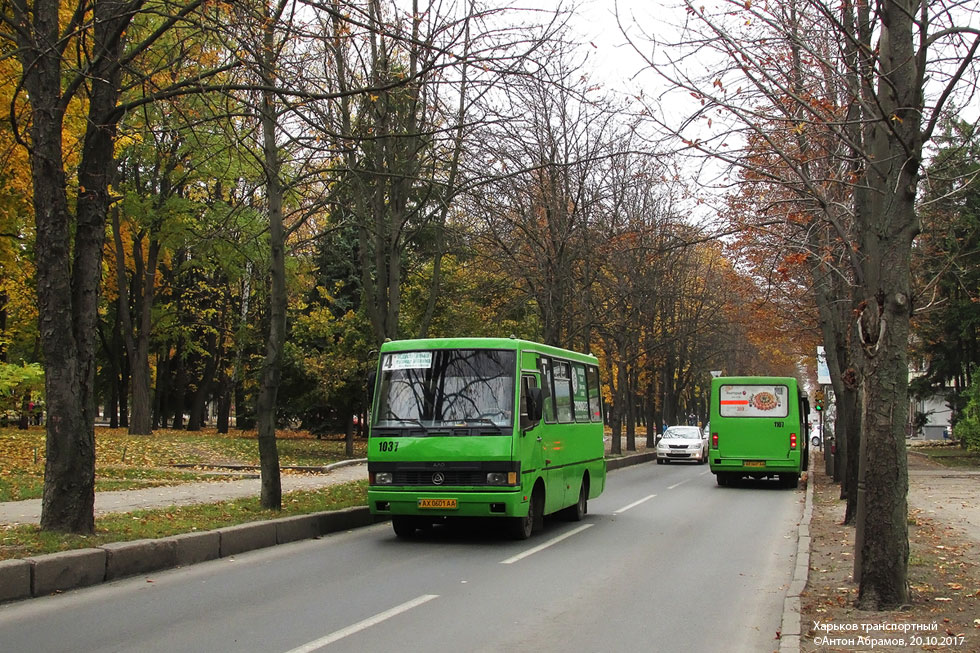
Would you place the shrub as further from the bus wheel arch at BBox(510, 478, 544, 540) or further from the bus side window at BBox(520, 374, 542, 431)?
the bus side window at BBox(520, 374, 542, 431)

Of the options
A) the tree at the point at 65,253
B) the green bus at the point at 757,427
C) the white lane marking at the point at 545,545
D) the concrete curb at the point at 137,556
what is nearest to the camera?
the concrete curb at the point at 137,556

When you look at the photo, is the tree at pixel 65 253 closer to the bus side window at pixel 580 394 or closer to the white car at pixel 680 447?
the bus side window at pixel 580 394

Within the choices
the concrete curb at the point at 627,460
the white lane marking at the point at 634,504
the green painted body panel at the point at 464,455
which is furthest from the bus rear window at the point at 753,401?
the green painted body panel at the point at 464,455

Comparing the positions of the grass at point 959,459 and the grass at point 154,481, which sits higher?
the grass at point 154,481

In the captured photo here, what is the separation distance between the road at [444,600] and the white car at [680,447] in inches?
1061

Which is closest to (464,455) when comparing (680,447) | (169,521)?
(169,521)

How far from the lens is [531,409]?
13094 millimetres

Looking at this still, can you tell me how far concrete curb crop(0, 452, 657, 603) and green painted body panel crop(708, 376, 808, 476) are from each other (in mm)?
14930

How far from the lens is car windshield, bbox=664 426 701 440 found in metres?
41.9

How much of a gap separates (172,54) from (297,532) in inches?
256

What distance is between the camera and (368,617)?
8016 mm

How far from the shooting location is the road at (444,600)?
720 centimetres

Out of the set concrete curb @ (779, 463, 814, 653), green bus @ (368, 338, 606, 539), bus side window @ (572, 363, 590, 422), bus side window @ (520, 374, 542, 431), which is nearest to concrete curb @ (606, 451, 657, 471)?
bus side window @ (572, 363, 590, 422)

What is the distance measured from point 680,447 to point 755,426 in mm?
15394
